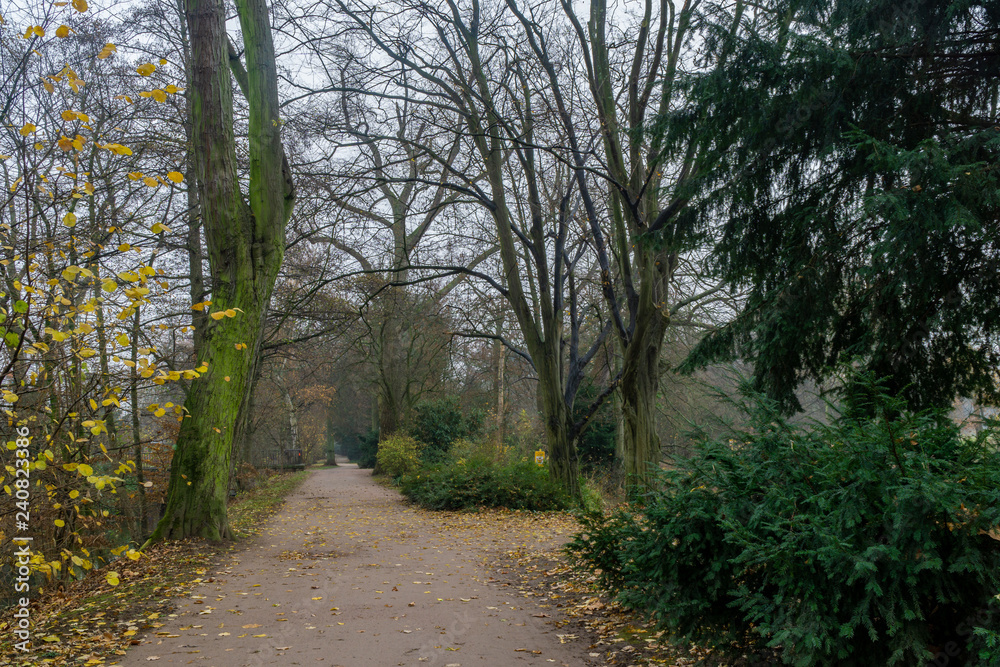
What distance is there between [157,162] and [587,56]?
8304mm

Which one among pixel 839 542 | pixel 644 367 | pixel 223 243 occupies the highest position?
pixel 223 243

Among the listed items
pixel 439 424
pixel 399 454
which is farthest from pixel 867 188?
pixel 439 424

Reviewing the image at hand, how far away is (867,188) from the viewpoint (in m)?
5.70

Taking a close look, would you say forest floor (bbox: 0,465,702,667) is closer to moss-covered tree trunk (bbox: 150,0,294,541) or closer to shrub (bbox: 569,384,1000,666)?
shrub (bbox: 569,384,1000,666)

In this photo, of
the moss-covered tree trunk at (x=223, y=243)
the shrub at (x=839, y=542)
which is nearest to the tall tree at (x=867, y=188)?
the shrub at (x=839, y=542)

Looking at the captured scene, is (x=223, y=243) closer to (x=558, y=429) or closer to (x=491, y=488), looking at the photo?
(x=558, y=429)

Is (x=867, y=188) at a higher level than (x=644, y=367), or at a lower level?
higher

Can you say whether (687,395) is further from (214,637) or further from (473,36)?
(214,637)

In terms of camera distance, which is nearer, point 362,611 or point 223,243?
point 362,611

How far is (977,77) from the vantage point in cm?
602

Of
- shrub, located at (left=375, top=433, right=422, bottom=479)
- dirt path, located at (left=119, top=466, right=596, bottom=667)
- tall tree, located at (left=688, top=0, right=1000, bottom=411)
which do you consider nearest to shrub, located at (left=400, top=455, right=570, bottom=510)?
dirt path, located at (left=119, top=466, right=596, bottom=667)

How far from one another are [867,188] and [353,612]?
226 inches

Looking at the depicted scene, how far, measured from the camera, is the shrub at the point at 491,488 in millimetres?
14250

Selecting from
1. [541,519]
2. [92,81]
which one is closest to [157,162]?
[92,81]
